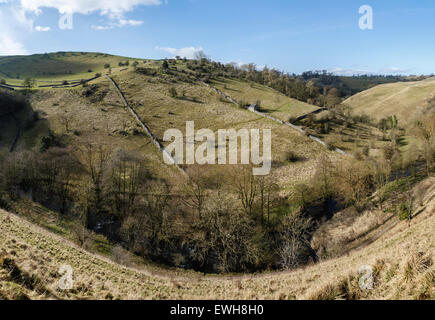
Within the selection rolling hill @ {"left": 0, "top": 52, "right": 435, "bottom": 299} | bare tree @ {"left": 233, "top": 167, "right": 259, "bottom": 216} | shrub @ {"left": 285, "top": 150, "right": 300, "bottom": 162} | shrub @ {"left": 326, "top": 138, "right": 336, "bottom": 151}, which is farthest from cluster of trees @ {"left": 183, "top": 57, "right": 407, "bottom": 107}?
bare tree @ {"left": 233, "top": 167, "right": 259, "bottom": 216}

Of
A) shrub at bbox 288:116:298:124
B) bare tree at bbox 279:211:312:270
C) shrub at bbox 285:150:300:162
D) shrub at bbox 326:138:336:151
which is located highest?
shrub at bbox 288:116:298:124

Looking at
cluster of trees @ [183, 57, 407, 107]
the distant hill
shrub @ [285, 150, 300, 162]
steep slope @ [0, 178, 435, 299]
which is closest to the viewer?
steep slope @ [0, 178, 435, 299]

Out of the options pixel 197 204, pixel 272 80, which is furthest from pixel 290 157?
pixel 272 80

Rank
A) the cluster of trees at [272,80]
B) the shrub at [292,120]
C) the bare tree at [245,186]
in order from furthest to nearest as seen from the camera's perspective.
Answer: the cluster of trees at [272,80] → the shrub at [292,120] → the bare tree at [245,186]

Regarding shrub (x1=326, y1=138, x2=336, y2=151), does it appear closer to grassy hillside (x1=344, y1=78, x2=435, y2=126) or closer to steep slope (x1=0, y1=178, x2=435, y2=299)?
steep slope (x1=0, y1=178, x2=435, y2=299)

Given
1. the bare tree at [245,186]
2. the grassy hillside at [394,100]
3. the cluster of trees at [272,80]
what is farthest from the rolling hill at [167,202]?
the grassy hillside at [394,100]

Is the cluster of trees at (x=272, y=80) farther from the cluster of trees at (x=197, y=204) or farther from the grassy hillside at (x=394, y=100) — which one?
the cluster of trees at (x=197, y=204)
